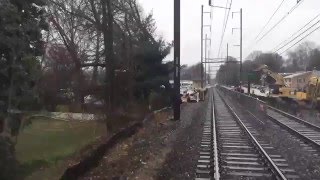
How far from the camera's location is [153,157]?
1554 centimetres

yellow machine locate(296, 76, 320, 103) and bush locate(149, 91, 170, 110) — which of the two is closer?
bush locate(149, 91, 170, 110)

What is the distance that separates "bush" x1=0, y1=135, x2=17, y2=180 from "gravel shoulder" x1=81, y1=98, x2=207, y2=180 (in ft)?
7.55

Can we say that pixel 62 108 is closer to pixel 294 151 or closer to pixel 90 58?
pixel 90 58

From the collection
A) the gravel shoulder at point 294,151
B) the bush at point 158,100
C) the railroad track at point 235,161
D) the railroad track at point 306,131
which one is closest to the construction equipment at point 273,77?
the bush at point 158,100

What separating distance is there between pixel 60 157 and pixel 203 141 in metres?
A: 5.71

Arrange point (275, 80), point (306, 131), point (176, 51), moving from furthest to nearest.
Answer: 1. point (275, 80)
2. point (176, 51)
3. point (306, 131)

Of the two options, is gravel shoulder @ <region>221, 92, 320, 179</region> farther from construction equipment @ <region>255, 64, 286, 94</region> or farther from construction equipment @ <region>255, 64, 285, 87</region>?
construction equipment @ <region>255, 64, 285, 87</region>

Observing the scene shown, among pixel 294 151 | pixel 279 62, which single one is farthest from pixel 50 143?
pixel 279 62

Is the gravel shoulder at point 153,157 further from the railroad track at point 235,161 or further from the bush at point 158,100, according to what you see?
the bush at point 158,100

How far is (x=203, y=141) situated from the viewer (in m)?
19.6

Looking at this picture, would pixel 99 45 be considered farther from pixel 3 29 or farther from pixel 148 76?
pixel 3 29

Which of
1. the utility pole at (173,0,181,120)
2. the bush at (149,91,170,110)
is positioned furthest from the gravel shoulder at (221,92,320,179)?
the bush at (149,91,170,110)

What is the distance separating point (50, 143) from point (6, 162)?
9103mm

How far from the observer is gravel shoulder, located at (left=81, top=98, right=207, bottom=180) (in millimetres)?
12745
